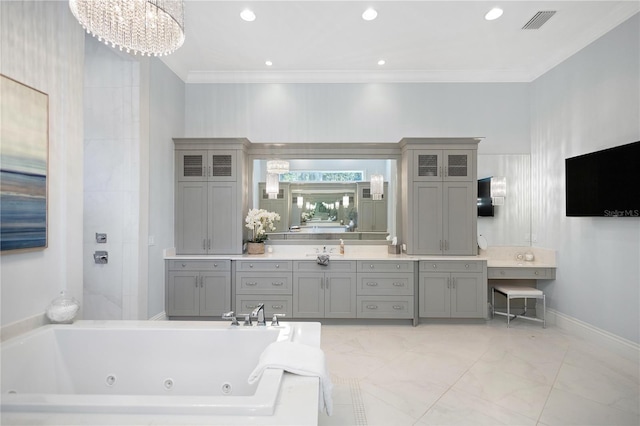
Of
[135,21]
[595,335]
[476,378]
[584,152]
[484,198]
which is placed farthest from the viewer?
[484,198]

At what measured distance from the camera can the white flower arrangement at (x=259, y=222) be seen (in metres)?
4.07

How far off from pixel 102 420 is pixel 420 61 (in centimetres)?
439

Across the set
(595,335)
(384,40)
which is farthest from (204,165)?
(595,335)

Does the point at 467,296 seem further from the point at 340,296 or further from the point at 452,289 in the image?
the point at 340,296

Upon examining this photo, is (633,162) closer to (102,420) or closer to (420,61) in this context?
(420,61)

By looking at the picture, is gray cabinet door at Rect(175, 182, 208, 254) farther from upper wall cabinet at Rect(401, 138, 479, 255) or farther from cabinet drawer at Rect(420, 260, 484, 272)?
cabinet drawer at Rect(420, 260, 484, 272)

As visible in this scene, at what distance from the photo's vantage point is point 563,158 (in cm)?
363

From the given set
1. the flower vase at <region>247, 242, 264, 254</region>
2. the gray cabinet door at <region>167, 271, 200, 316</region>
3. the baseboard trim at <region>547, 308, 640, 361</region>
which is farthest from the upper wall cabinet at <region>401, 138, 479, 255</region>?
the gray cabinet door at <region>167, 271, 200, 316</region>

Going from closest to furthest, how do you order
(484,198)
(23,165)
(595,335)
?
(23,165)
(595,335)
(484,198)

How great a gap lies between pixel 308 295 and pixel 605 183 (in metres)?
3.24

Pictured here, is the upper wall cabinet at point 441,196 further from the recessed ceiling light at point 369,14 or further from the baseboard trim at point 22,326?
the baseboard trim at point 22,326

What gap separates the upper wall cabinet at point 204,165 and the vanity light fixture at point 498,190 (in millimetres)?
3369

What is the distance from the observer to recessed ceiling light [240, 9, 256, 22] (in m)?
2.98

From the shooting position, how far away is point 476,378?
2592 mm
